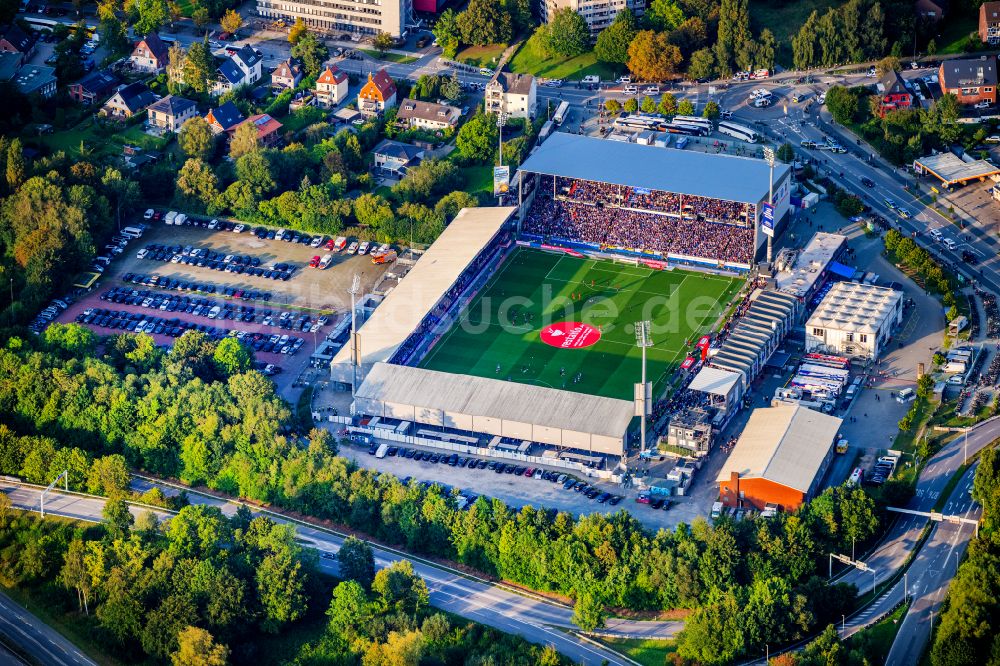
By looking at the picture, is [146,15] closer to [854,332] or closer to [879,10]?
[879,10]

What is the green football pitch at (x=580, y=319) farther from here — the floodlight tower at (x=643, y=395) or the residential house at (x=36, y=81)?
the residential house at (x=36, y=81)

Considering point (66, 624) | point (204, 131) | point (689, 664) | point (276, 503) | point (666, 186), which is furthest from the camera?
point (204, 131)

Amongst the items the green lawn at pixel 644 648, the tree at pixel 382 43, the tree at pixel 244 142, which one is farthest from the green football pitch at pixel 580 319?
the tree at pixel 382 43

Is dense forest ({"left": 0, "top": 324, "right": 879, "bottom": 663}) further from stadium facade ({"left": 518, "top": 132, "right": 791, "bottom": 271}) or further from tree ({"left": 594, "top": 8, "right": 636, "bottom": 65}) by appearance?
tree ({"left": 594, "top": 8, "right": 636, "bottom": 65})

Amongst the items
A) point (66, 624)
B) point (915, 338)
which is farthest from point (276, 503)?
point (915, 338)

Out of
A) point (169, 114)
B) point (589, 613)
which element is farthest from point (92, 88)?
point (589, 613)

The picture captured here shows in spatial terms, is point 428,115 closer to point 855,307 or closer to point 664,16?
point 664,16
